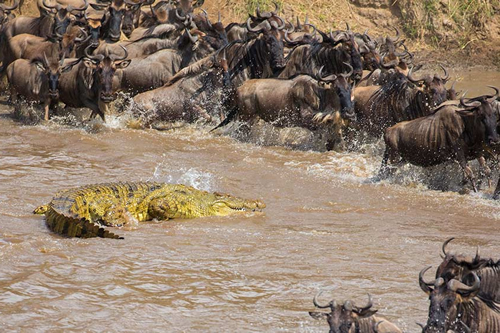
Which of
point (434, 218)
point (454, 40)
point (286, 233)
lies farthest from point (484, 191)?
point (454, 40)

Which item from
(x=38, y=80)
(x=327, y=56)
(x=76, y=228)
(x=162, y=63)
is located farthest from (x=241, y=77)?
(x=76, y=228)

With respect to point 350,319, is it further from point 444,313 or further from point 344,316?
point 444,313

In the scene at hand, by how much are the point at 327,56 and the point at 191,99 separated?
7.15 feet

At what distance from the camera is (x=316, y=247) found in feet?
25.5

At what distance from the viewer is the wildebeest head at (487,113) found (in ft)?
32.7

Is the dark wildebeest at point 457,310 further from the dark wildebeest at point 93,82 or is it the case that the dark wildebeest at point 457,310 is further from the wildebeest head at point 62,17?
the wildebeest head at point 62,17

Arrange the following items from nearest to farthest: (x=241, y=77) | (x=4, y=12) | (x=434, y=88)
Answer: (x=434, y=88), (x=241, y=77), (x=4, y=12)

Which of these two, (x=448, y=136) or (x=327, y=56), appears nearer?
(x=448, y=136)

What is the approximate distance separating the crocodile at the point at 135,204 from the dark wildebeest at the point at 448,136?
2309mm

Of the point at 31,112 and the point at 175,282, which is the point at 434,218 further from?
the point at 31,112

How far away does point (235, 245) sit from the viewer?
308 inches

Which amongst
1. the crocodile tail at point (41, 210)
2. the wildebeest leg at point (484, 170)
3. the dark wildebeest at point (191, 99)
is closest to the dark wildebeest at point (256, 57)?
the dark wildebeest at point (191, 99)

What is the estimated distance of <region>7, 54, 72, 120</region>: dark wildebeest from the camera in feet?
47.4

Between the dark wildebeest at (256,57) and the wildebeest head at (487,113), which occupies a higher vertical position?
the dark wildebeest at (256,57)
